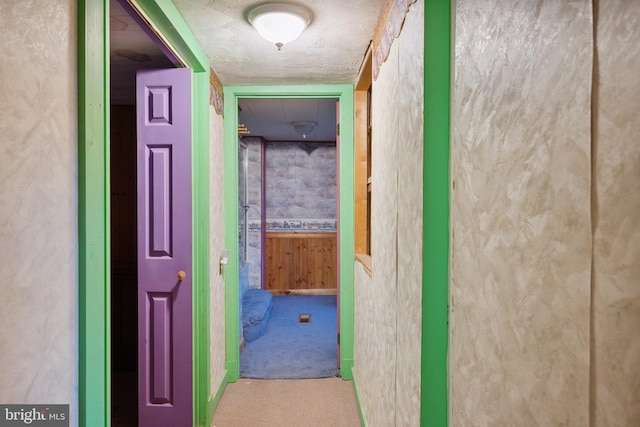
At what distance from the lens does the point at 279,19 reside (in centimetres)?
178

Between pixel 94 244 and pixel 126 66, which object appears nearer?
pixel 94 244

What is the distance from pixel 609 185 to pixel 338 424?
2.45 metres

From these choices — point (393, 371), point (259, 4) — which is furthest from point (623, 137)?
point (259, 4)

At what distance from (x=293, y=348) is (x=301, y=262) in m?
2.37

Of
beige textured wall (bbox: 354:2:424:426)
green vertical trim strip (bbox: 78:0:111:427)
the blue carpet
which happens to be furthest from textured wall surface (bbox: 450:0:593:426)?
the blue carpet

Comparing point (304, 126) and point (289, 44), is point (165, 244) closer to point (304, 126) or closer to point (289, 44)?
point (289, 44)

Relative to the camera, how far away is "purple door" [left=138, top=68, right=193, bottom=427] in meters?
2.19

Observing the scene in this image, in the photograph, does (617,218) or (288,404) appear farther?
(288,404)

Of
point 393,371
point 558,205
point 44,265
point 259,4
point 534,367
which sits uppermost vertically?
point 259,4

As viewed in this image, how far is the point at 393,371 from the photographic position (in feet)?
4.91

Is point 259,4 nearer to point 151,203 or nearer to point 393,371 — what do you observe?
point 151,203

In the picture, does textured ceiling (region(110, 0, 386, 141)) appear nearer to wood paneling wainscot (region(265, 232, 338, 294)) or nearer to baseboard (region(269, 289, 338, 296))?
wood paneling wainscot (region(265, 232, 338, 294))

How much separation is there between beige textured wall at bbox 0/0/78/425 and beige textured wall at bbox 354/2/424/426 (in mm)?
944

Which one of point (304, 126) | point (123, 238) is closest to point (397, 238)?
point (123, 238)
